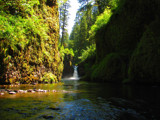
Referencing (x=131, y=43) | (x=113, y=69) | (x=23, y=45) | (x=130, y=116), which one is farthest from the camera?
(x=113, y=69)

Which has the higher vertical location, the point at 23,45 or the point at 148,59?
the point at 23,45

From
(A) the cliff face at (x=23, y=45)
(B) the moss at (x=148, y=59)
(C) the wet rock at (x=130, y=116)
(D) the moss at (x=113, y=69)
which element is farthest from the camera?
(D) the moss at (x=113, y=69)

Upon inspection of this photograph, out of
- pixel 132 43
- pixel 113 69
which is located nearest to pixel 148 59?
pixel 132 43

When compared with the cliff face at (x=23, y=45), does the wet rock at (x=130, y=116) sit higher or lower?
lower

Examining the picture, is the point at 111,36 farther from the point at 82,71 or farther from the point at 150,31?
the point at 82,71

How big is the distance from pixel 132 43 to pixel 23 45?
9.80 meters

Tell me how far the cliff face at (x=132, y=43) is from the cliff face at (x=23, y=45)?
6224 millimetres

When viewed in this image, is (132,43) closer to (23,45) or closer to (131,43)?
(131,43)

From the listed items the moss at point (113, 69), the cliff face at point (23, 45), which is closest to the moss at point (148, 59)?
the moss at point (113, 69)

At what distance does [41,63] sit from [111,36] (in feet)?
29.5

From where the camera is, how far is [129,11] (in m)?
12.4

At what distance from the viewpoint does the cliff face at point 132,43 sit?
888cm

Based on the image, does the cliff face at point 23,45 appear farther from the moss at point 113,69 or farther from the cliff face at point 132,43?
the cliff face at point 132,43

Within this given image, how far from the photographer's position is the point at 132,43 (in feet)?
41.2
